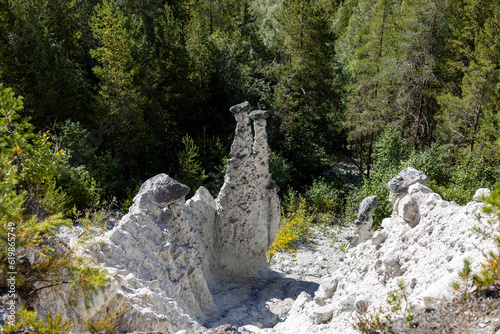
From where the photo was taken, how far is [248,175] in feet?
28.9

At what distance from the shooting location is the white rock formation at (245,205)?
867 cm

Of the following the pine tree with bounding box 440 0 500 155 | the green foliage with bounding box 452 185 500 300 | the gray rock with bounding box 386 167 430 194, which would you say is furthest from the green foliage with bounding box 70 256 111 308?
the pine tree with bounding box 440 0 500 155

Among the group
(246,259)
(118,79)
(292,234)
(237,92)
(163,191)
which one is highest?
(118,79)

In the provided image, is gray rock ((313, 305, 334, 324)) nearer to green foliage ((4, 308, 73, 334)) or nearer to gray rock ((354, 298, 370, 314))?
gray rock ((354, 298, 370, 314))

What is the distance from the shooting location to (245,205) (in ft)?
29.4

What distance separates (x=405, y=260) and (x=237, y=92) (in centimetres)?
1449

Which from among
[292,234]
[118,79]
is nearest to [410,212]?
[292,234]

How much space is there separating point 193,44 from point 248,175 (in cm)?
1081

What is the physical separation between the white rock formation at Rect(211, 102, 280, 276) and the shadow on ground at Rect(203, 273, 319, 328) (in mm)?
388

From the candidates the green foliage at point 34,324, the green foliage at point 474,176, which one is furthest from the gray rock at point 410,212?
the green foliage at point 474,176

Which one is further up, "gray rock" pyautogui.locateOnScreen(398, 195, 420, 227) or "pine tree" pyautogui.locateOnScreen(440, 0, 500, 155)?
"pine tree" pyautogui.locateOnScreen(440, 0, 500, 155)

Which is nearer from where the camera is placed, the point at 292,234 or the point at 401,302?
the point at 401,302

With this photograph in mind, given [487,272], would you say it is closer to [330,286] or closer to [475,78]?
[330,286]

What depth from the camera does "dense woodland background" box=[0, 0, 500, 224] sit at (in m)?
13.6
